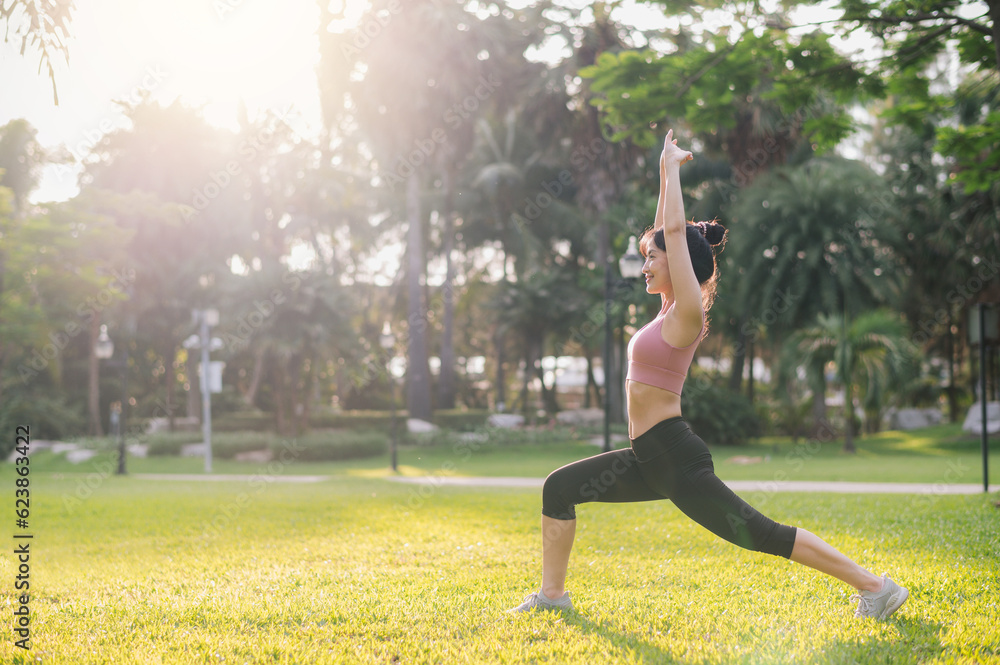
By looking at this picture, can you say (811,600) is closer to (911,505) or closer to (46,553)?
(911,505)

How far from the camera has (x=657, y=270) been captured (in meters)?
3.77

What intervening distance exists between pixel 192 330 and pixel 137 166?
25.9ft

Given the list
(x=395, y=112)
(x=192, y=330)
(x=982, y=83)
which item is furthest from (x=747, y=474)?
(x=192, y=330)

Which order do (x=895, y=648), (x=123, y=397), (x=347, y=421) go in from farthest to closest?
(x=347, y=421)
(x=123, y=397)
(x=895, y=648)

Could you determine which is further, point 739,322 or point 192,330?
point 192,330

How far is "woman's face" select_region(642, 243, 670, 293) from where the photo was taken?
148 inches

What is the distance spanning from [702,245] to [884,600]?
1.89 meters

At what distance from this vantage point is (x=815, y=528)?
7086 mm

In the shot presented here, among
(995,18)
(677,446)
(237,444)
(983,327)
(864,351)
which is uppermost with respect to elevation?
(995,18)

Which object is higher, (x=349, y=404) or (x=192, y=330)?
(x=192, y=330)

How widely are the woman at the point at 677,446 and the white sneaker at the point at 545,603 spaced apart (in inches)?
22.3

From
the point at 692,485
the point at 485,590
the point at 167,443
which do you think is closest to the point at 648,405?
the point at 692,485

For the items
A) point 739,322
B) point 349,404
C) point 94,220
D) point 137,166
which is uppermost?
point 137,166

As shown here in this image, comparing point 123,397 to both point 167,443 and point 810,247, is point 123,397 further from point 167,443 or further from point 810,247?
point 810,247
